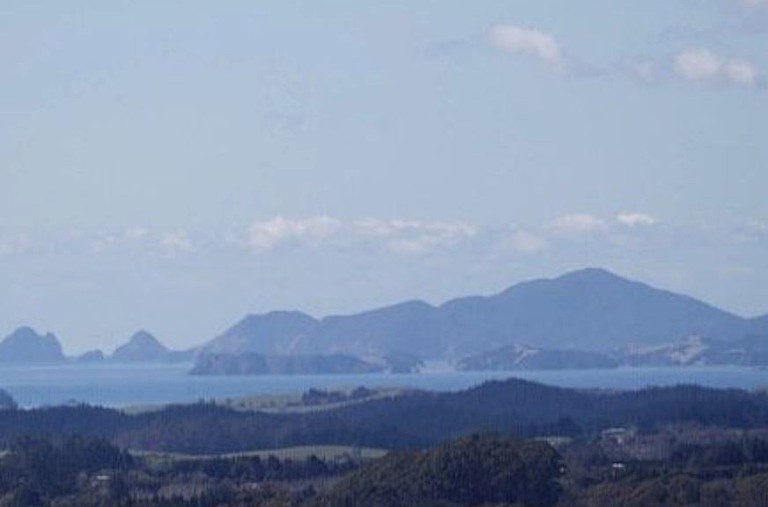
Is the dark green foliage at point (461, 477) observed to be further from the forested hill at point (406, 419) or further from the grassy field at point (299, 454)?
the forested hill at point (406, 419)

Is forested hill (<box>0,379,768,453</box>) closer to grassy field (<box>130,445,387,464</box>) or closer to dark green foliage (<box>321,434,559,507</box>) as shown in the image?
grassy field (<box>130,445,387,464</box>)

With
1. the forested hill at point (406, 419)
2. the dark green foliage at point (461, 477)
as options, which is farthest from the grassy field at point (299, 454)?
the dark green foliage at point (461, 477)

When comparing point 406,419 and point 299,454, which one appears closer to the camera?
point 299,454

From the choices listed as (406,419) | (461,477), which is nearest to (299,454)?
(406,419)

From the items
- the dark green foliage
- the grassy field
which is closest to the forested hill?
the grassy field

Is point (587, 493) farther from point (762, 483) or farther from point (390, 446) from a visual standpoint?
point (390, 446)

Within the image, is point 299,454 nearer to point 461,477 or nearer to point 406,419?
point 406,419
